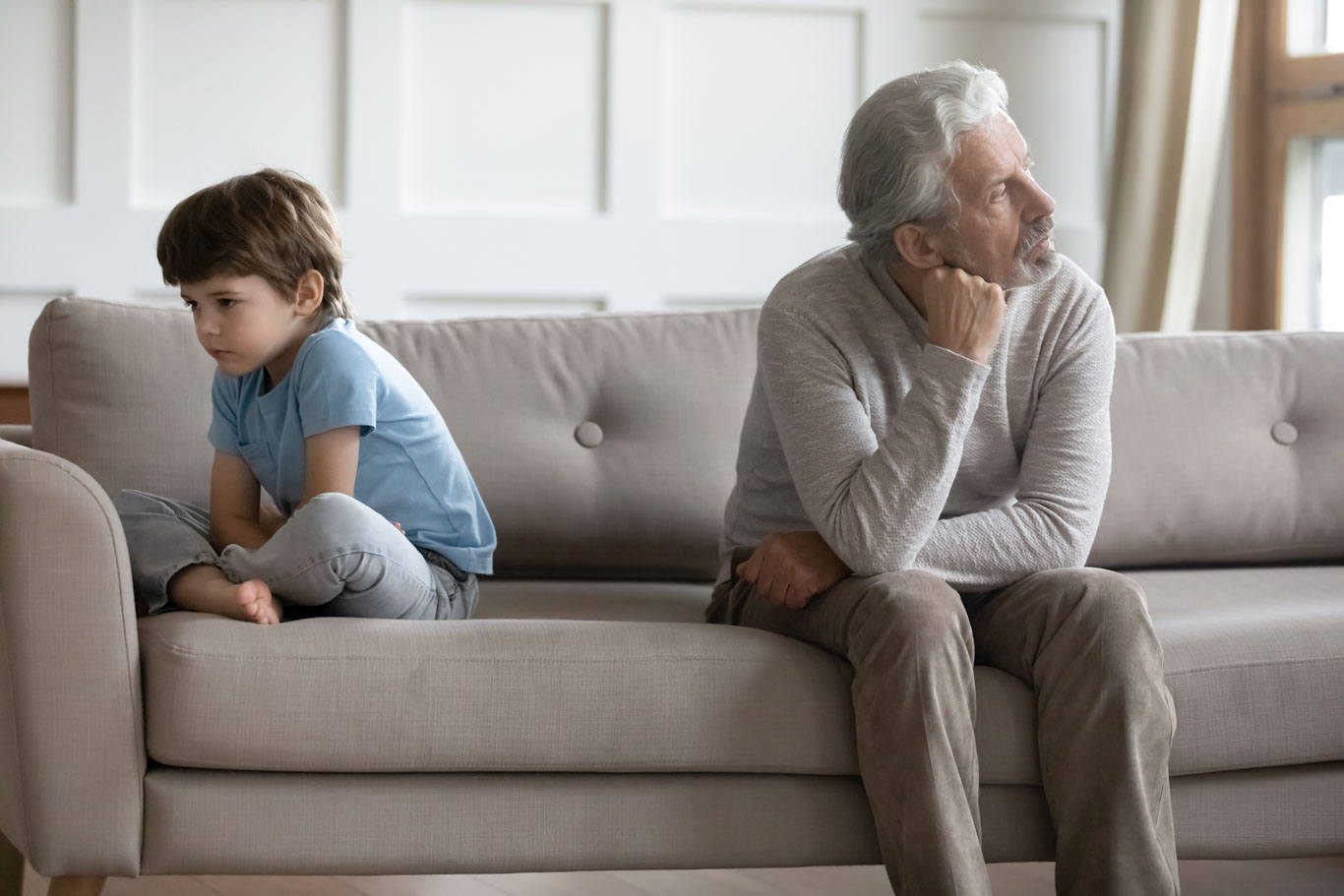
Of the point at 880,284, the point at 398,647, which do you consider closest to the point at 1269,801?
the point at 880,284

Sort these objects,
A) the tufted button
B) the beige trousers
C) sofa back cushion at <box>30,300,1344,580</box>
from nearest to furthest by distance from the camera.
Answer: the beige trousers, sofa back cushion at <box>30,300,1344,580</box>, the tufted button

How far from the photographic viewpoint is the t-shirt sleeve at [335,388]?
Result: 4.87 ft

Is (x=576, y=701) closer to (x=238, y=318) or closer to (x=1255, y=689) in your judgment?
(x=238, y=318)

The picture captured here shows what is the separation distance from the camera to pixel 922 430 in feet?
4.55

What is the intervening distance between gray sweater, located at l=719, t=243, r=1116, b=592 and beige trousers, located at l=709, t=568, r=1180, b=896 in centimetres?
8

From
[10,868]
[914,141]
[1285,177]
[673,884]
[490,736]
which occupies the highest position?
[1285,177]

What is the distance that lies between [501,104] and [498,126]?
0.15 feet

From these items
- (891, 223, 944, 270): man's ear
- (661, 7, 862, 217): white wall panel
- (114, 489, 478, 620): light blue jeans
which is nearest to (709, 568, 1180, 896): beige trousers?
(891, 223, 944, 270): man's ear

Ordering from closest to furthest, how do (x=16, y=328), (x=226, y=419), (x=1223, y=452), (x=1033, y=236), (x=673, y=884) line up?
1. (x=1033, y=236)
2. (x=226, y=419)
3. (x=673, y=884)
4. (x=1223, y=452)
5. (x=16, y=328)

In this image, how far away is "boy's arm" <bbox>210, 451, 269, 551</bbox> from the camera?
5.23 feet

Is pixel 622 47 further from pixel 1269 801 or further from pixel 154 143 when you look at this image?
pixel 1269 801

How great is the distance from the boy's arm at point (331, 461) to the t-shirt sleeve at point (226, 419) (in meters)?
0.17

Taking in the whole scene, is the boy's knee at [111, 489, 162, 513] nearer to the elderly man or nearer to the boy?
the boy

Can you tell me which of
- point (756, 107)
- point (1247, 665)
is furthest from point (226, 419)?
point (756, 107)
